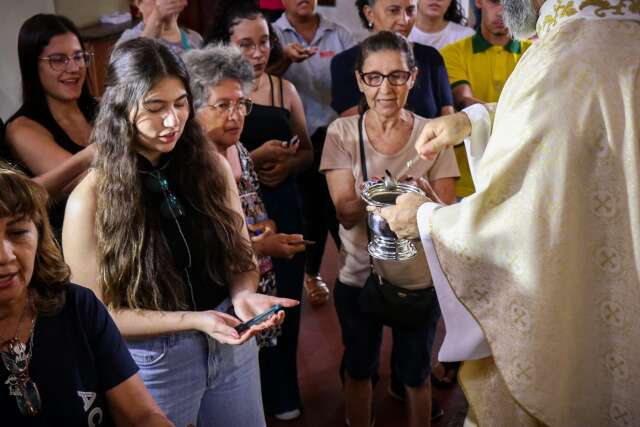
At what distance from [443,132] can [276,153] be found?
854 millimetres

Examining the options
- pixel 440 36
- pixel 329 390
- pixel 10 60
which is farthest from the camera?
pixel 10 60

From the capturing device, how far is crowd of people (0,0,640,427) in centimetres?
153

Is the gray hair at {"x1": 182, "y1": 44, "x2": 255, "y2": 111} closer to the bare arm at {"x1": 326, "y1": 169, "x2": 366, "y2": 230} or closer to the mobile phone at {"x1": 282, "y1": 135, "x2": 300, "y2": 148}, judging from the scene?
the mobile phone at {"x1": 282, "y1": 135, "x2": 300, "y2": 148}

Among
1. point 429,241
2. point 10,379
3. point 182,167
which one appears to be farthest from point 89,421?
point 429,241

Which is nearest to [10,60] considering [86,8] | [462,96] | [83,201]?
[86,8]

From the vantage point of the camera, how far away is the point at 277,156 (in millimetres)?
2799

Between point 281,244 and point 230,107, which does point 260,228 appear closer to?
point 281,244

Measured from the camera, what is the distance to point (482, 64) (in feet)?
11.7

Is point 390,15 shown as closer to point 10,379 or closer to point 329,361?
point 329,361

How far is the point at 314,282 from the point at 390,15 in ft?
5.52

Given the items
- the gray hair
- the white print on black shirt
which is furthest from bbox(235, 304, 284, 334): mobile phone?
the gray hair

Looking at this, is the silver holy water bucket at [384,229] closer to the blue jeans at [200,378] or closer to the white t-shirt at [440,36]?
the blue jeans at [200,378]

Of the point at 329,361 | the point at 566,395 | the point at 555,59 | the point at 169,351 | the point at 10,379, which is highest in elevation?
the point at 555,59

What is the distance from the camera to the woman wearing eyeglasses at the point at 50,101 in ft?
7.91
